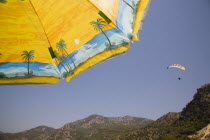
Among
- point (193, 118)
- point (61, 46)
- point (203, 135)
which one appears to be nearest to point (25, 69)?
point (61, 46)

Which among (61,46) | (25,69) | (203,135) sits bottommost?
(203,135)

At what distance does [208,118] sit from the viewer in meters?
61.7

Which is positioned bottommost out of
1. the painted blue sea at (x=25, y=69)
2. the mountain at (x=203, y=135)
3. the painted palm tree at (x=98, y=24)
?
the mountain at (x=203, y=135)

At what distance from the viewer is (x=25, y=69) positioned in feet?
12.1

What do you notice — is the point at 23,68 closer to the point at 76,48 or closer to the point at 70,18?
the point at 76,48

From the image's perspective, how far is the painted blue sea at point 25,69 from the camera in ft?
11.9

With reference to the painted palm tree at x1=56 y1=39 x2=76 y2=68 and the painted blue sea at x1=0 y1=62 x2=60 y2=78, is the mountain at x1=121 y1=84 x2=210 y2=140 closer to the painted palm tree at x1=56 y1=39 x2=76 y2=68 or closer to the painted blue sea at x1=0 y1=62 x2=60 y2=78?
the painted blue sea at x1=0 y1=62 x2=60 y2=78

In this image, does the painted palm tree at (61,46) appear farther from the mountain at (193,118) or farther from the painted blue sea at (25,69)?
the mountain at (193,118)

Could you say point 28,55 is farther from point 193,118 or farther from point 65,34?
point 193,118

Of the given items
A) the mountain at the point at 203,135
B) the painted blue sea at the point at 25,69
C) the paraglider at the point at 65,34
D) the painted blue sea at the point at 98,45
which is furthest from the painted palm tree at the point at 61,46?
the mountain at the point at 203,135

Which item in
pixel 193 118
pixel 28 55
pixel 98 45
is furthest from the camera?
pixel 193 118

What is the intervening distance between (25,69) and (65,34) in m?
1.12

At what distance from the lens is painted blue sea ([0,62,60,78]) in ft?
11.9

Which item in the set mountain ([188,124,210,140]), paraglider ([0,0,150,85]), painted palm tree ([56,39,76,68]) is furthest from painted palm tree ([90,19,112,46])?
mountain ([188,124,210,140])
